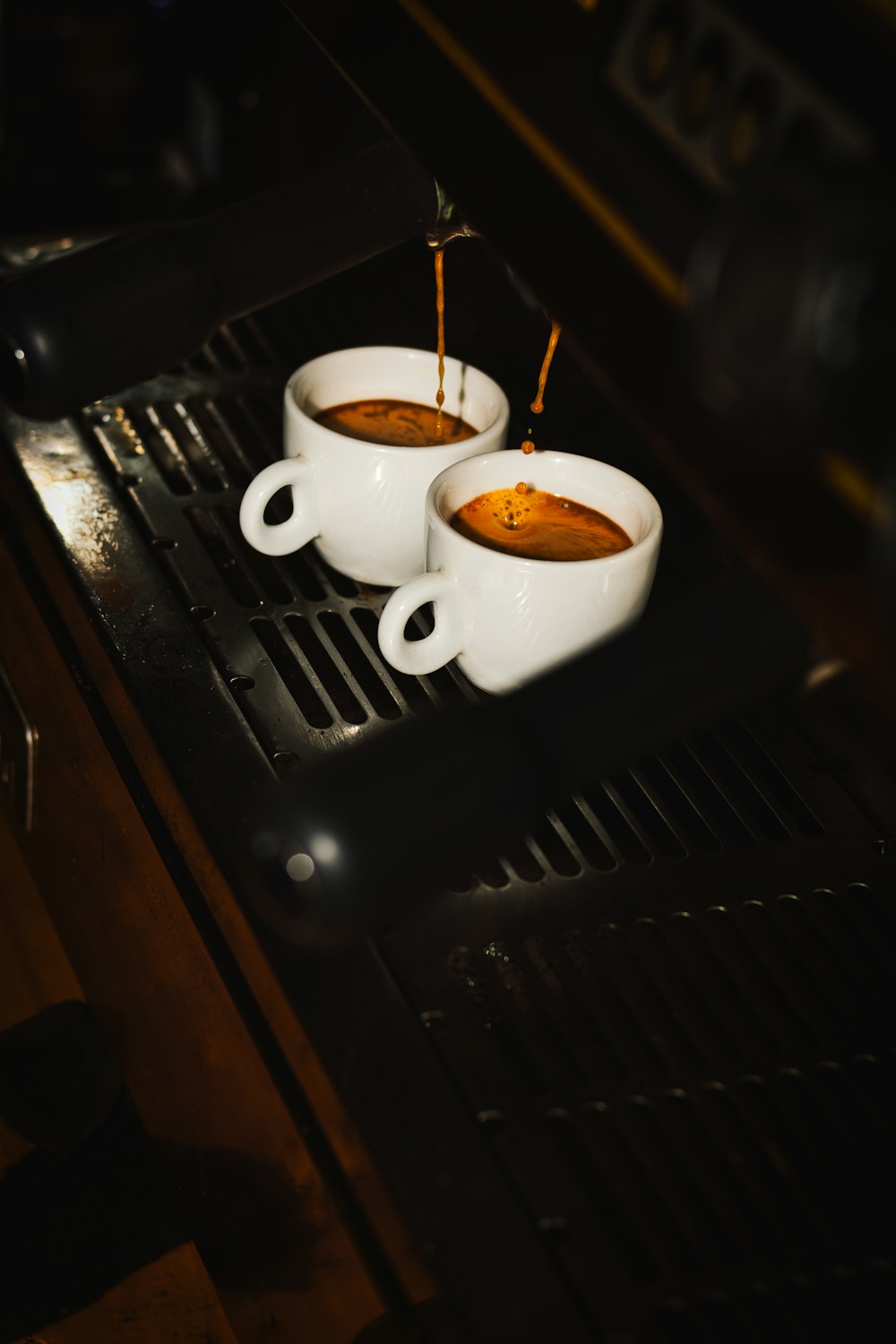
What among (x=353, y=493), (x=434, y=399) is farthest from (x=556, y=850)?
(x=434, y=399)

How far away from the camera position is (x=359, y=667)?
2.33ft

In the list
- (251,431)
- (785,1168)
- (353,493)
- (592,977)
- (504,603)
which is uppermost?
(251,431)

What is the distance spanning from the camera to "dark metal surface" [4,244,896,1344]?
46 centimetres

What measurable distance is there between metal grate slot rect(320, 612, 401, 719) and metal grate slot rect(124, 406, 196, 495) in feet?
0.51

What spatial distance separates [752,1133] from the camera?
0.50m

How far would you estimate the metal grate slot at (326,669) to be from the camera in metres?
0.68

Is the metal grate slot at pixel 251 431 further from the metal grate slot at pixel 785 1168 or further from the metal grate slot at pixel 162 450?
the metal grate slot at pixel 785 1168

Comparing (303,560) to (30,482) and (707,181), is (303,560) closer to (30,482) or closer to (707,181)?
(30,482)

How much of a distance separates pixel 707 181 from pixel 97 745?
50 cm

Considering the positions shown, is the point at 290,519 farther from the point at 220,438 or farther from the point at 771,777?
the point at 771,777

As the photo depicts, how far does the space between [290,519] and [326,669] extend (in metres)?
0.12

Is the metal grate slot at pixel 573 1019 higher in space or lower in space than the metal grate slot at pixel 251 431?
lower

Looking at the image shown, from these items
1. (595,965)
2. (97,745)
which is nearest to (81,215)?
(97,745)

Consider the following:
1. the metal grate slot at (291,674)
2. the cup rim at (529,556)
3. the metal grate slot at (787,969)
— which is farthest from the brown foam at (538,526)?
the metal grate slot at (787,969)
